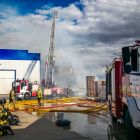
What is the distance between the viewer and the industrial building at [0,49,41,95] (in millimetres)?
26328

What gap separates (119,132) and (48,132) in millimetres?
2473

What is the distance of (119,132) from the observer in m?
6.00

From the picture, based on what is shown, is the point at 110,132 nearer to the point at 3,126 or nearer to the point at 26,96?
the point at 3,126

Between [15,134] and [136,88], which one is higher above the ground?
[136,88]

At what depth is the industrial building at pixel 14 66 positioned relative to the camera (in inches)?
1037

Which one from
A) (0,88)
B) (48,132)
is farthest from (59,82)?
(48,132)

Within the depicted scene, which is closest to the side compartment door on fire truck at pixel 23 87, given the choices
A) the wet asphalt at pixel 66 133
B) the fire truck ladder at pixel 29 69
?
the fire truck ladder at pixel 29 69

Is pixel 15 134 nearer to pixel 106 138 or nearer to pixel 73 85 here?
pixel 106 138

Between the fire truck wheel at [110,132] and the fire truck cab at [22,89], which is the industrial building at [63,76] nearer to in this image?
the fire truck cab at [22,89]

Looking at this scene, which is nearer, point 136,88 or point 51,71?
point 136,88

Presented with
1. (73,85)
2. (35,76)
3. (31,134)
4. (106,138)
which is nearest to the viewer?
(106,138)

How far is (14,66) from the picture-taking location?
26938 mm

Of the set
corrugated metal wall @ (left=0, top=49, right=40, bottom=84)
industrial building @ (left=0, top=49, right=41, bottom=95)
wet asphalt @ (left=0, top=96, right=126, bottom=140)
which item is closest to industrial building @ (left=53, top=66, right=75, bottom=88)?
corrugated metal wall @ (left=0, top=49, right=40, bottom=84)

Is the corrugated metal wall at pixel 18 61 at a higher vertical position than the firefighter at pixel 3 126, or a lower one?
higher
